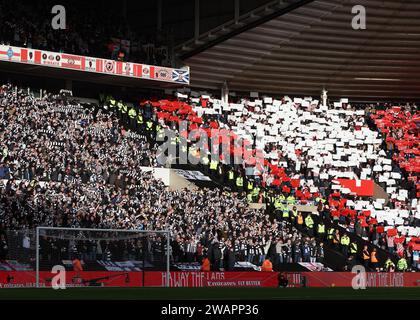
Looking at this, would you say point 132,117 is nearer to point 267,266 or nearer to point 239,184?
point 239,184

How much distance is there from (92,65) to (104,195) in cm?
857

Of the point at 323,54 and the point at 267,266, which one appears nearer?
the point at 267,266

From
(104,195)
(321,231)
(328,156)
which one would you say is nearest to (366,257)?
(321,231)

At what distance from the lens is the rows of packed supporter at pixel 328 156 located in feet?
158

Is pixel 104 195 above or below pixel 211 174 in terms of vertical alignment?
below

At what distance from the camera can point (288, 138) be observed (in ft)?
179

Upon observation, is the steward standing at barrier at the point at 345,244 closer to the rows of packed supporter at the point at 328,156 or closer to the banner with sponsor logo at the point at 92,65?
the rows of packed supporter at the point at 328,156

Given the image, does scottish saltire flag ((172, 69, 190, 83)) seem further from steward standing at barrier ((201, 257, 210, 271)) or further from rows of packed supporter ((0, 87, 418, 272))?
steward standing at barrier ((201, 257, 210, 271))

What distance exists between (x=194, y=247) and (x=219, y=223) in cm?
338

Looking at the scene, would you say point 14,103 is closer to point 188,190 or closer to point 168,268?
point 188,190

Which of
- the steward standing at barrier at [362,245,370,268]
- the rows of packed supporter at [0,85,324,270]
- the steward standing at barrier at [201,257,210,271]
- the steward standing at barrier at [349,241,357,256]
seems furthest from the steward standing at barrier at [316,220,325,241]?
the steward standing at barrier at [201,257,210,271]

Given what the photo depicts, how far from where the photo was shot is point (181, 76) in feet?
169

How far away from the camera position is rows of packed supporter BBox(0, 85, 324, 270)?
3819 centimetres
